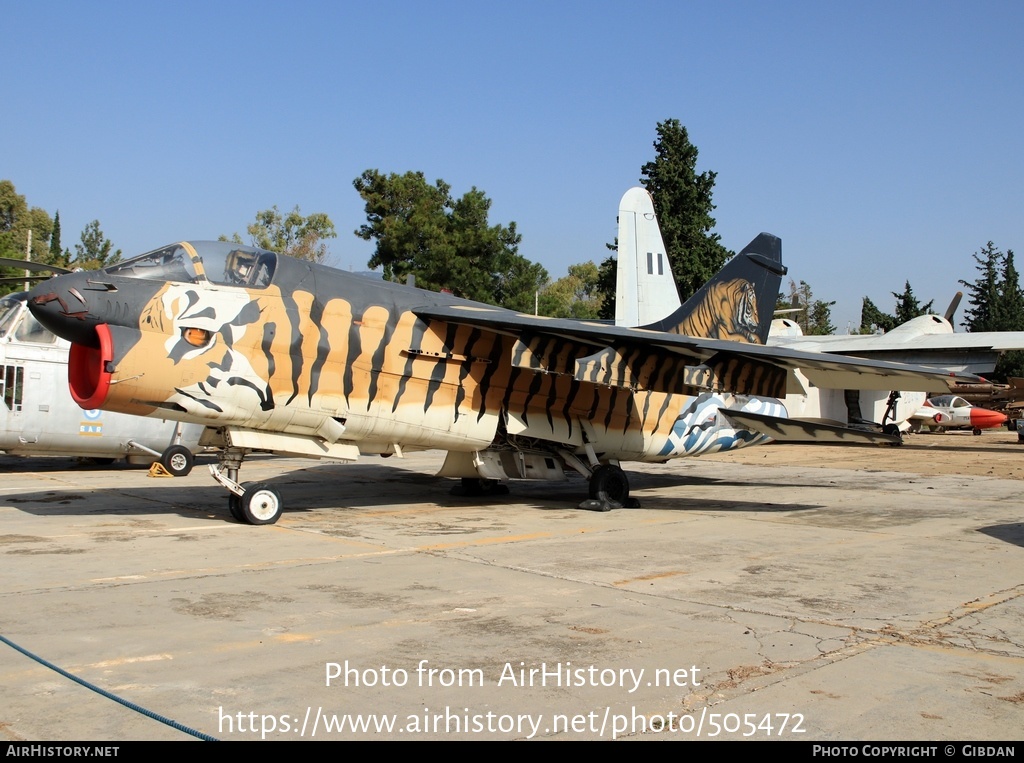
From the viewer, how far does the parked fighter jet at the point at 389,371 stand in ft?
31.8

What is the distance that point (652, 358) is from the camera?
41.5ft

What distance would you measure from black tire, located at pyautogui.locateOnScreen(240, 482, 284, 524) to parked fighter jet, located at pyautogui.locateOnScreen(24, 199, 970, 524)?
0.07 ft

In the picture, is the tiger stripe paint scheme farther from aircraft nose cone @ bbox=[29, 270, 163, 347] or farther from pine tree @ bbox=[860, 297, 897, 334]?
pine tree @ bbox=[860, 297, 897, 334]

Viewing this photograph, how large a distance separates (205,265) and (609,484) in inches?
253

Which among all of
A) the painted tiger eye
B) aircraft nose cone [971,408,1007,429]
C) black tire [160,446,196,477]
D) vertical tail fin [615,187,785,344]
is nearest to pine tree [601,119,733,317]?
aircraft nose cone [971,408,1007,429]

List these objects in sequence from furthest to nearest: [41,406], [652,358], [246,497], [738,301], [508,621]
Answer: [738,301] < [41,406] < [652,358] < [246,497] < [508,621]

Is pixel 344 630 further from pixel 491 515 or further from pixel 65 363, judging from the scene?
pixel 65 363

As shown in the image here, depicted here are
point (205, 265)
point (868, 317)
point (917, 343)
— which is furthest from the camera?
point (868, 317)

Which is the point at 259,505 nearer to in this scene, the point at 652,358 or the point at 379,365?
the point at 379,365

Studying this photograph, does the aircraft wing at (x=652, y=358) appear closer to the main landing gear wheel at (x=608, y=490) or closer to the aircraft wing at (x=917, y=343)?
the main landing gear wheel at (x=608, y=490)

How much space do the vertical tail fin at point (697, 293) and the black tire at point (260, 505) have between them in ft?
22.9

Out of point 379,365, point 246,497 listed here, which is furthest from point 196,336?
point 379,365

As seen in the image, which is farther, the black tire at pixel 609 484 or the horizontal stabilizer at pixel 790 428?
the horizontal stabilizer at pixel 790 428

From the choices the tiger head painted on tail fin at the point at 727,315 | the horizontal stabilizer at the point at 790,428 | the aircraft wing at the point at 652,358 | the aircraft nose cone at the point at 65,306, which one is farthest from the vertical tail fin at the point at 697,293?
the aircraft nose cone at the point at 65,306
